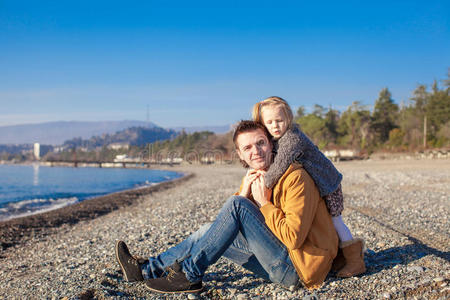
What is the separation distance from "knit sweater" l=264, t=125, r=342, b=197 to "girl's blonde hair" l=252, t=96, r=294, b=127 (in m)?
0.14

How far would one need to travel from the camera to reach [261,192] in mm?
3033

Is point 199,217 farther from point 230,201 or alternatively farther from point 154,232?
point 230,201

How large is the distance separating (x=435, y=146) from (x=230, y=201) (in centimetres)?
4056

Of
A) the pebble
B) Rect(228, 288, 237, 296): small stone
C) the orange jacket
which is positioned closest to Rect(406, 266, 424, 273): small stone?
the orange jacket

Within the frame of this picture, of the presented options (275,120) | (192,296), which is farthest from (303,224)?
(192,296)

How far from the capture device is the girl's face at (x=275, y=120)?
3086 millimetres

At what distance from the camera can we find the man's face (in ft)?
10.3

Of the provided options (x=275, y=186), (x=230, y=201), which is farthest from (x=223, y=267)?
(x=275, y=186)

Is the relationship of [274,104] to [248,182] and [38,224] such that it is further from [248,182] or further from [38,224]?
[38,224]

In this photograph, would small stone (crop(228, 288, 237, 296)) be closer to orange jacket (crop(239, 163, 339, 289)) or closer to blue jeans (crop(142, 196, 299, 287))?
blue jeans (crop(142, 196, 299, 287))

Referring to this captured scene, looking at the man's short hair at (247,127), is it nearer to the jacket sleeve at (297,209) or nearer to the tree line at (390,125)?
the jacket sleeve at (297,209)

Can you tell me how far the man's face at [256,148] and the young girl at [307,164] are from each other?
10 cm

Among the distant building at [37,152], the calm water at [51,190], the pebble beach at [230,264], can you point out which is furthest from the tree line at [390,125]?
the distant building at [37,152]

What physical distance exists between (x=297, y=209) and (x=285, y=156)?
0.41 metres
